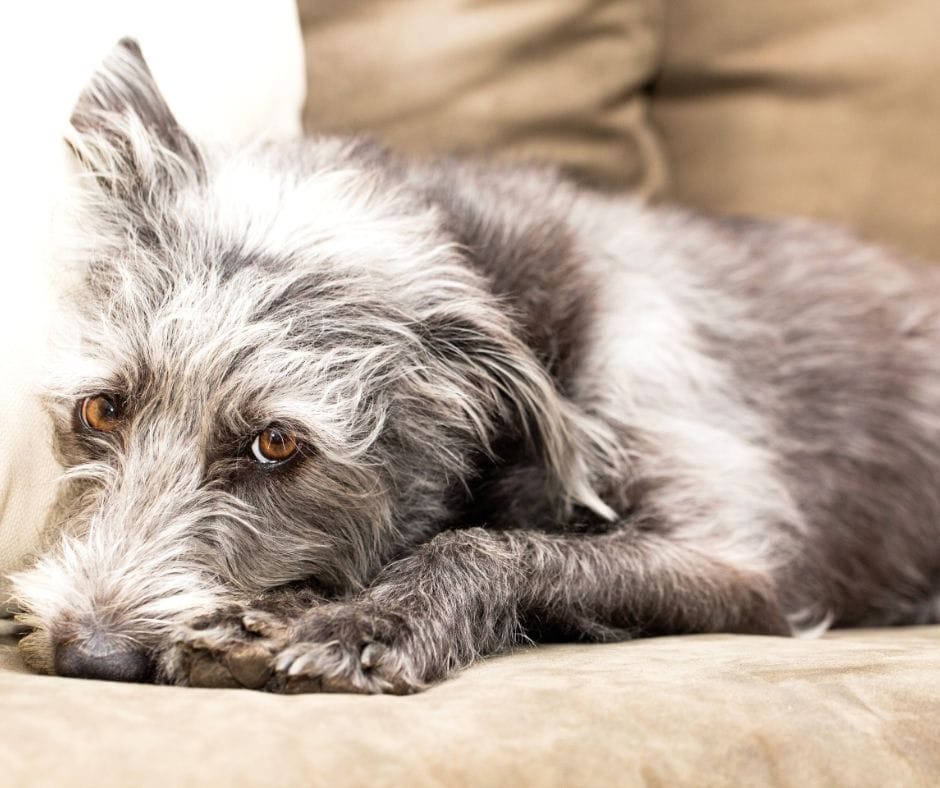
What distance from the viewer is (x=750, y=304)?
287 cm

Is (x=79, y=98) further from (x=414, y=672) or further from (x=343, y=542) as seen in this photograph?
(x=414, y=672)

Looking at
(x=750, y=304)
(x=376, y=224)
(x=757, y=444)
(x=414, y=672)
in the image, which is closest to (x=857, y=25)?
(x=750, y=304)

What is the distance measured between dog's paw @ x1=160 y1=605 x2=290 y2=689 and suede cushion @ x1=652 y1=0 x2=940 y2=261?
2.27 m

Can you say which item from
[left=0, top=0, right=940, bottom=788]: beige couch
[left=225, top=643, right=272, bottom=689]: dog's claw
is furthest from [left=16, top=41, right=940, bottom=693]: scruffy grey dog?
[left=0, top=0, right=940, bottom=788]: beige couch

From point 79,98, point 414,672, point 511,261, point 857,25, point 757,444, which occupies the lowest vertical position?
point 414,672

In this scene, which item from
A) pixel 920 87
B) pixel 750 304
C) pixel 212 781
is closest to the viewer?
pixel 212 781

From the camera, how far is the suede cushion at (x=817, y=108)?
3295mm

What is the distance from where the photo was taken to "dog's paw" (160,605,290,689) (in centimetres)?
166

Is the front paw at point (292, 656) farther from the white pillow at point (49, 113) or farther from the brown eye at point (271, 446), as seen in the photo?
the white pillow at point (49, 113)

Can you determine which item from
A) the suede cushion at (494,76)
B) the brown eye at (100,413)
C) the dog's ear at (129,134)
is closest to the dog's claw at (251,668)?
the brown eye at (100,413)

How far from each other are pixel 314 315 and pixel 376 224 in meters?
0.29

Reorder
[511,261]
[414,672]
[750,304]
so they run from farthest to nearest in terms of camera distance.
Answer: [750,304]
[511,261]
[414,672]

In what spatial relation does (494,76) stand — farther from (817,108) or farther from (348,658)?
(348,658)

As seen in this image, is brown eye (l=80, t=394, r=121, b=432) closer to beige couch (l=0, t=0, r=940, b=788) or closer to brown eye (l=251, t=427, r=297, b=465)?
brown eye (l=251, t=427, r=297, b=465)
